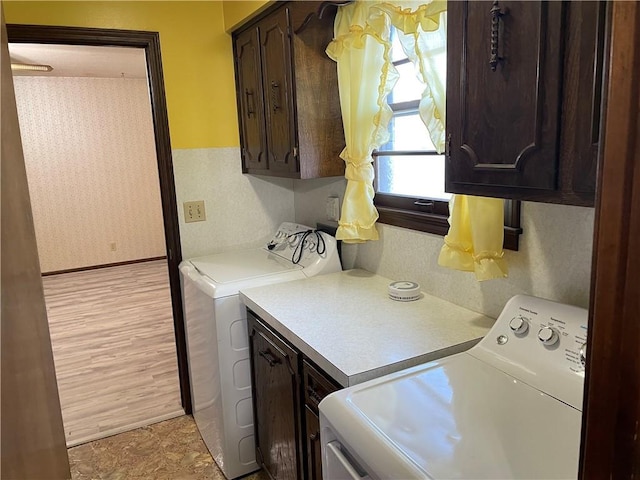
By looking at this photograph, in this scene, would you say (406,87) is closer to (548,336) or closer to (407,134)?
(407,134)

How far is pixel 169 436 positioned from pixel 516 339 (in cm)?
202

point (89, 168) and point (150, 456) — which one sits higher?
point (89, 168)

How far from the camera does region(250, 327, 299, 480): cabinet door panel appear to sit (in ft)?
5.52

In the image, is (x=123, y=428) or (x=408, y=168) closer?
(x=408, y=168)

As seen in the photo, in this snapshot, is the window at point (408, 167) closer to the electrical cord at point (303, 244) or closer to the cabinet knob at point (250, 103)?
the electrical cord at point (303, 244)

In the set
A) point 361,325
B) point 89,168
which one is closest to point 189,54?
point 361,325

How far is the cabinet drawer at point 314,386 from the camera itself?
1.40m

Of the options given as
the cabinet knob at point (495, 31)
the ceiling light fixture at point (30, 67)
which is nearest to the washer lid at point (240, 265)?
the cabinet knob at point (495, 31)

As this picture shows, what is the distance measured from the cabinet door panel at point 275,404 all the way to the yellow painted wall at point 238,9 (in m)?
1.42

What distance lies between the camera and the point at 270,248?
2664 mm

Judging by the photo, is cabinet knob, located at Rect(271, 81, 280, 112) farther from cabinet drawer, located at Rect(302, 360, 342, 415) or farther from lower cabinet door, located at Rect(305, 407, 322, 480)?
lower cabinet door, located at Rect(305, 407, 322, 480)

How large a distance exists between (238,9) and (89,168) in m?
4.29

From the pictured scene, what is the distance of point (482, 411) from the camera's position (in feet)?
3.54

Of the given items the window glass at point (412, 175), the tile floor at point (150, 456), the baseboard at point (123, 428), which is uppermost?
the window glass at point (412, 175)
